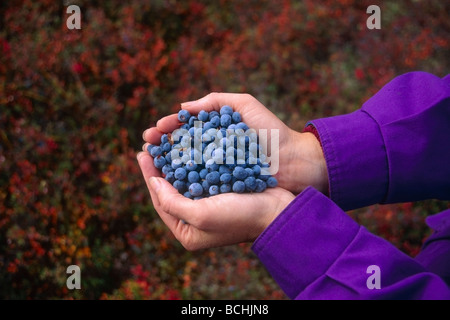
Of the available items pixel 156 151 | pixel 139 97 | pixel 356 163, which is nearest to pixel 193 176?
pixel 156 151

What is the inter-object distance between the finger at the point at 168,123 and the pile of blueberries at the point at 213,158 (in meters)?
0.06

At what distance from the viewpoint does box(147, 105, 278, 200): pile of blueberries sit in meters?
1.48

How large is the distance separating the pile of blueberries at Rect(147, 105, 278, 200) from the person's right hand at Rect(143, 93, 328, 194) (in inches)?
3.3

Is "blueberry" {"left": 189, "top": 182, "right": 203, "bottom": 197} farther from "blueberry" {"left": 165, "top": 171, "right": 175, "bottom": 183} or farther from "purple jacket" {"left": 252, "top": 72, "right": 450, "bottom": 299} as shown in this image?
"purple jacket" {"left": 252, "top": 72, "right": 450, "bottom": 299}

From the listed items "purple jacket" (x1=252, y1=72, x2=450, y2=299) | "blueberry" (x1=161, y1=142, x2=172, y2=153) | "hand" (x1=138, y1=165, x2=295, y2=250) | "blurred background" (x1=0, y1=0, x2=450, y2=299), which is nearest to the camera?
"purple jacket" (x1=252, y1=72, x2=450, y2=299)

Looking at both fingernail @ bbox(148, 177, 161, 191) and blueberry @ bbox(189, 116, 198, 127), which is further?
blueberry @ bbox(189, 116, 198, 127)

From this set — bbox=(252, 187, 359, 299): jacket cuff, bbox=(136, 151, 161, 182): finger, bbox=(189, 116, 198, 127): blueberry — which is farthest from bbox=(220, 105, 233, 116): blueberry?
bbox=(252, 187, 359, 299): jacket cuff

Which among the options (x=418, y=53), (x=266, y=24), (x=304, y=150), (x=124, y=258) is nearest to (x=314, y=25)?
(x=266, y=24)

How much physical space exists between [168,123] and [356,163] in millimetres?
784

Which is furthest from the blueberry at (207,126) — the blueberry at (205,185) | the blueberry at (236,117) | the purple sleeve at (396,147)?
the purple sleeve at (396,147)

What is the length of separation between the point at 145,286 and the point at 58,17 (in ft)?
7.18

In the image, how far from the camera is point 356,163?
1.55 m

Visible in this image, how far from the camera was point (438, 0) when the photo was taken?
3377 mm

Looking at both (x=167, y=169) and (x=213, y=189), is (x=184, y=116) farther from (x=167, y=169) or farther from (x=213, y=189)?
(x=213, y=189)
